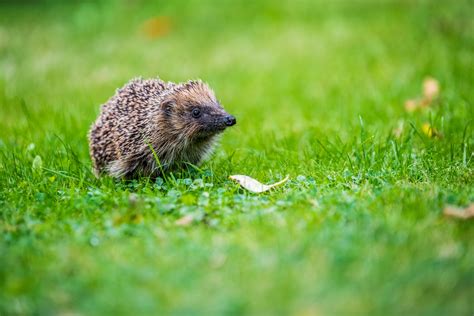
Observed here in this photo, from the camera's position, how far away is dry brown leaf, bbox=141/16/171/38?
12062mm

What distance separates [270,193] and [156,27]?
27.3ft

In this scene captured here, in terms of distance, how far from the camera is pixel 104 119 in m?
5.82

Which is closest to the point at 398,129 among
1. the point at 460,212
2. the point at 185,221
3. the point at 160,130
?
the point at 160,130

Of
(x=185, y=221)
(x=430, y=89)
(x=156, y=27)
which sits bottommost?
(x=156, y=27)

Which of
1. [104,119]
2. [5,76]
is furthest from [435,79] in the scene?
[5,76]

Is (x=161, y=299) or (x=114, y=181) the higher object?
(x=161, y=299)

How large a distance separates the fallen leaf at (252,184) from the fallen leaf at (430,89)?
3.22m

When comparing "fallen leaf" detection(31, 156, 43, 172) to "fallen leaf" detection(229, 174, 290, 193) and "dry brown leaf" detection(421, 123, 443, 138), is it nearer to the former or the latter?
"fallen leaf" detection(229, 174, 290, 193)

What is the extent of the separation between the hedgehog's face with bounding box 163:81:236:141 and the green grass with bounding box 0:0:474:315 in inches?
13.7

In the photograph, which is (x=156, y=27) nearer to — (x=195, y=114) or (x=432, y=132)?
(x=195, y=114)

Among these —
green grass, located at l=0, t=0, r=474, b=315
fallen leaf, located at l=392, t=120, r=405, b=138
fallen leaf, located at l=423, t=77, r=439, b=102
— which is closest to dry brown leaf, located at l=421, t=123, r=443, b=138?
green grass, located at l=0, t=0, r=474, b=315

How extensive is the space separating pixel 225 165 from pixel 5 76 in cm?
528

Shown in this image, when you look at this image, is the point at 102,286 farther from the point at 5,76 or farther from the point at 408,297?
the point at 5,76

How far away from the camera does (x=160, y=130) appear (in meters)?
5.56
